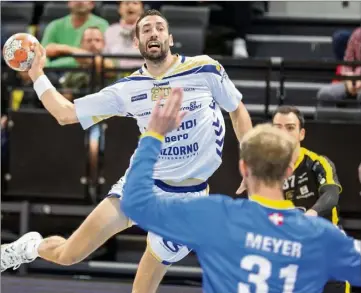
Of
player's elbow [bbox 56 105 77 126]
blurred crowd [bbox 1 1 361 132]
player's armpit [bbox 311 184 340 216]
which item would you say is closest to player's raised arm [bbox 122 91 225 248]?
player's elbow [bbox 56 105 77 126]

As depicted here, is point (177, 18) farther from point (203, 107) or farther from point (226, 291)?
point (226, 291)

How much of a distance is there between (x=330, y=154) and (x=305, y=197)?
1.41 meters

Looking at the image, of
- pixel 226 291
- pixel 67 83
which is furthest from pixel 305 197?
pixel 226 291

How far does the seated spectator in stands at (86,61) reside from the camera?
29.8 ft

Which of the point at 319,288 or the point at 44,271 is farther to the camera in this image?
the point at 44,271

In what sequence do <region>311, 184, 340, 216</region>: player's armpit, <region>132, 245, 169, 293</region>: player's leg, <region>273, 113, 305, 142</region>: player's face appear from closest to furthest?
<region>132, 245, 169, 293</region>: player's leg < <region>311, 184, 340, 216</region>: player's armpit < <region>273, 113, 305, 142</region>: player's face

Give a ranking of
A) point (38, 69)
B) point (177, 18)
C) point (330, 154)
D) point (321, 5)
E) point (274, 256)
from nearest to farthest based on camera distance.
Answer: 1. point (274, 256)
2. point (38, 69)
3. point (330, 154)
4. point (177, 18)
5. point (321, 5)

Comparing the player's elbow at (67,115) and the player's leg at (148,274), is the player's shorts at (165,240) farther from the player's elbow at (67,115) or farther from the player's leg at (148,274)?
the player's elbow at (67,115)

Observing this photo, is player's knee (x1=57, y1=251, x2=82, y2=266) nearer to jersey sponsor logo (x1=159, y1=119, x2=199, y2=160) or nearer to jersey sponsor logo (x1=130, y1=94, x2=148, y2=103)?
jersey sponsor logo (x1=159, y1=119, x2=199, y2=160)

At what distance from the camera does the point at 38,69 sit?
5910 millimetres

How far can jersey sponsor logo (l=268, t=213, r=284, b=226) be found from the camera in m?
3.63

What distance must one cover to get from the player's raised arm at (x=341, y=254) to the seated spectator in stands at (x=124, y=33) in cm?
602

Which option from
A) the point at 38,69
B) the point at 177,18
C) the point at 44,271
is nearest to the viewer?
the point at 38,69

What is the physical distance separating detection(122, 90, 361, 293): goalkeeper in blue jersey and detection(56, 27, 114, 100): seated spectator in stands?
17.6ft
